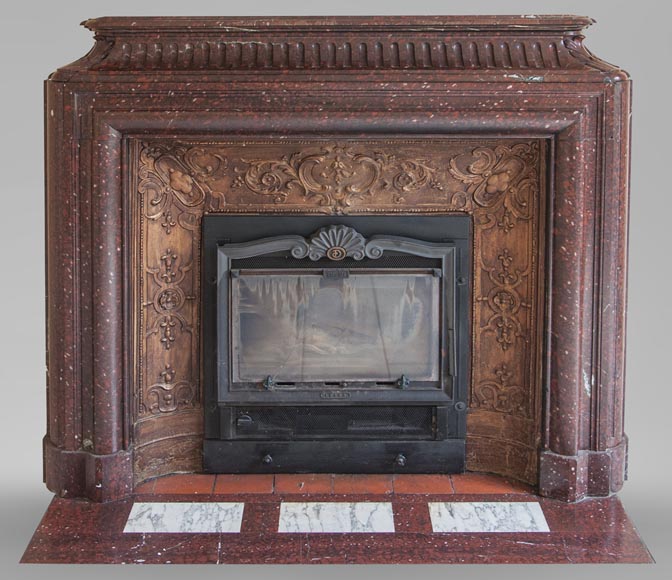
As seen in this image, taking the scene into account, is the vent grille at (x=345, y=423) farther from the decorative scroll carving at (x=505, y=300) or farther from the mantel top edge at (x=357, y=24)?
the mantel top edge at (x=357, y=24)

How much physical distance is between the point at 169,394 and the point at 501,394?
127 cm

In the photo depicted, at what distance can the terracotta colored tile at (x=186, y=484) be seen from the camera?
526 cm

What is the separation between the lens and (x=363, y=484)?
5.31 m

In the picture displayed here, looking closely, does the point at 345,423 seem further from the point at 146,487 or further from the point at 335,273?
the point at 146,487

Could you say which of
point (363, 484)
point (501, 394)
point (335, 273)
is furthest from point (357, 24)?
point (363, 484)

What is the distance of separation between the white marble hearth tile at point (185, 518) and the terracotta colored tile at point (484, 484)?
2.75ft

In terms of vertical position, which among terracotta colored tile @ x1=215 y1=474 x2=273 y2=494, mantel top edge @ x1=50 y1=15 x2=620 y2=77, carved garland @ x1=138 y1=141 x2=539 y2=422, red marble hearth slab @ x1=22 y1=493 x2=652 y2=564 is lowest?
red marble hearth slab @ x1=22 y1=493 x2=652 y2=564

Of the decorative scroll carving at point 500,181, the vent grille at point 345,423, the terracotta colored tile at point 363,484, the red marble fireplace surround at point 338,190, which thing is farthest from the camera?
the vent grille at point 345,423

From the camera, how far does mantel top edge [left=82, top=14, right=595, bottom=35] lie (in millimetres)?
4930

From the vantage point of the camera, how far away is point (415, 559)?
15.4ft

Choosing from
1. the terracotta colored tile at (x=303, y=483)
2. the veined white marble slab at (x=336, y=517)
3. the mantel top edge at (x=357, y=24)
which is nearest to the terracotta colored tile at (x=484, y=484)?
the veined white marble slab at (x=336, y=517)

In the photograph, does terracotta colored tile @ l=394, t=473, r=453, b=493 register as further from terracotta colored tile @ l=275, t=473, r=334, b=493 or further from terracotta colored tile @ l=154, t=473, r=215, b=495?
terracotta colored tile @ l=154, t=473, r=215, b=495

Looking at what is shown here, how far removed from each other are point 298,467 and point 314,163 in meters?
1.18

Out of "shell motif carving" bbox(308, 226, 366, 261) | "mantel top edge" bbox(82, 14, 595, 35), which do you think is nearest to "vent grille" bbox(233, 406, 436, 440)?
"shell motif carving" bbox(308, 226, 366, 261)
